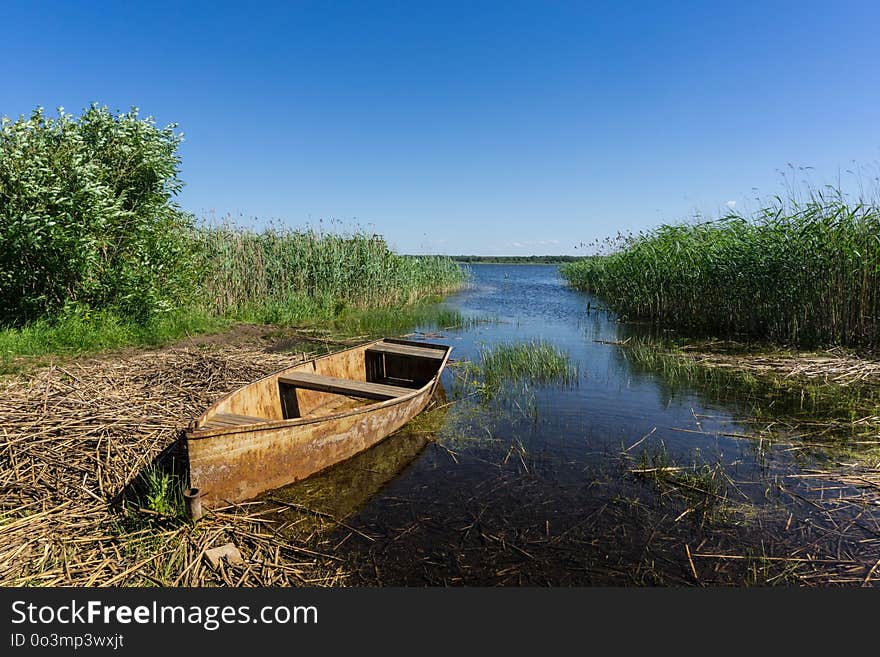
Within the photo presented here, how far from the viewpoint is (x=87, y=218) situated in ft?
28.4

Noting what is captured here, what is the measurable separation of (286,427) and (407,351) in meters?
4.26

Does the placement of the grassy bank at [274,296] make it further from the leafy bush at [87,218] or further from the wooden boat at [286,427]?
the wooden boat at [286,427]

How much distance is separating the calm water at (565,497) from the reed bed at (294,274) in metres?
9.44

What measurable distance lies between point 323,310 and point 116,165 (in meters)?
7.19

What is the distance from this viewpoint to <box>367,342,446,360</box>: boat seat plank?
27.6 ft

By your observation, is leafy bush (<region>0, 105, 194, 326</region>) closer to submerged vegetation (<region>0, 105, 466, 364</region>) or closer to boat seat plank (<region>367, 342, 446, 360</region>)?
submerged vegetation (<region>0, 105, 466, 364</region>)

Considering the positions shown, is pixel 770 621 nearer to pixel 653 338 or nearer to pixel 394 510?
pixel 394 510

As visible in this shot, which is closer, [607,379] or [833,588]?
[833,588]

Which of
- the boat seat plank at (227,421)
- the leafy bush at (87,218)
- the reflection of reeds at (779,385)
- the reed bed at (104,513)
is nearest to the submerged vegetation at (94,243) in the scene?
the leafy bush at (87,218)

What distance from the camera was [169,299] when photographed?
10961 millimetres

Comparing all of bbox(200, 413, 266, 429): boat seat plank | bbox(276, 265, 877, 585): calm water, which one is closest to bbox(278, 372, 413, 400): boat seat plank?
bbox(276, 265, 877, 585): calm water

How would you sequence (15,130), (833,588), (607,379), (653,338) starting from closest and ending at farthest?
(833,588)
(15,130)
(607,379)
(653,338)

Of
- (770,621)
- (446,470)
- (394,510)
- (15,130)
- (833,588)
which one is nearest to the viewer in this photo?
(770,621)

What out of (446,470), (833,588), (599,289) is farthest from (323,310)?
(599,289)
